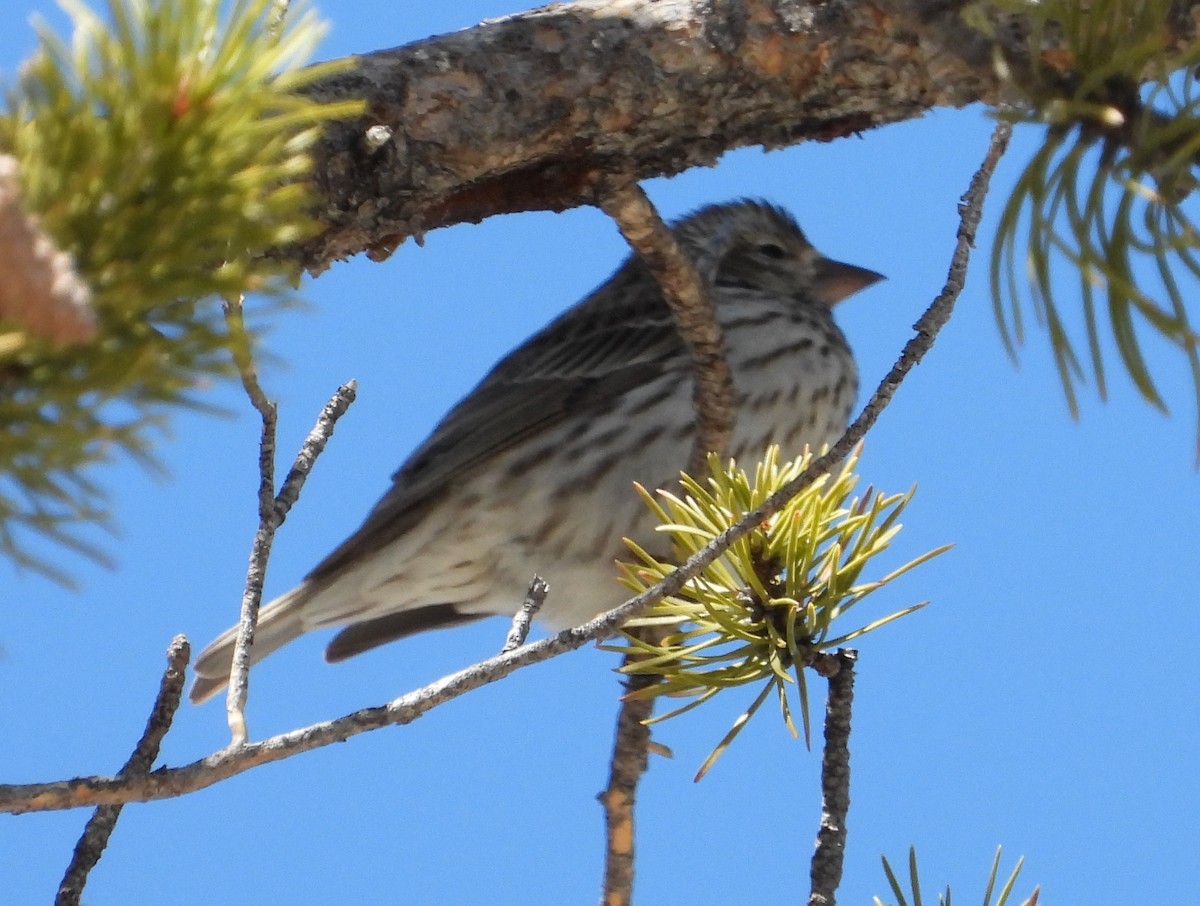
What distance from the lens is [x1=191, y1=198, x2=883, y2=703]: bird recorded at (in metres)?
4.22

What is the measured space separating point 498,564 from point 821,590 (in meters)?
2.13

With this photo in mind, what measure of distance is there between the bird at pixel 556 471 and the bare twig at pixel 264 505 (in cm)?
161

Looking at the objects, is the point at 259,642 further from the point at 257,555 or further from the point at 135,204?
the point at 135,204

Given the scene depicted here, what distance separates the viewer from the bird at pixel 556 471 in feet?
13.9

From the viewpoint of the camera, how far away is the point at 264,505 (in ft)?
8.07

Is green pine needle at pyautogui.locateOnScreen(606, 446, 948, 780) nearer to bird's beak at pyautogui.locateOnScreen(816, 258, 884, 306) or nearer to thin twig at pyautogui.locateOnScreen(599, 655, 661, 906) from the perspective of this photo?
thin twig at pyautogui.locateOnScreen(599, 655, 661, 906)

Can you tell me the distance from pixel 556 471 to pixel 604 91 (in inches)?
70.3

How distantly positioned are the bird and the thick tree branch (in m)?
1.35

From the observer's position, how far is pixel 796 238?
5.27 metres

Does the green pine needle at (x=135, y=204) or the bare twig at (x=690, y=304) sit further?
the bare twig at (x=690, y=304)

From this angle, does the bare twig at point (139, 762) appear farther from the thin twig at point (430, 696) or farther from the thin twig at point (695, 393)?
the thin twig at point (695, 393)

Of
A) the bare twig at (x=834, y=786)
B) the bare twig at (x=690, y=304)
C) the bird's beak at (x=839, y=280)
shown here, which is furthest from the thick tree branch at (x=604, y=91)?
the bird's beak at (x=839, y=280)

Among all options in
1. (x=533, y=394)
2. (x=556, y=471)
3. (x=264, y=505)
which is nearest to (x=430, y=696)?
(x=264, y=505)

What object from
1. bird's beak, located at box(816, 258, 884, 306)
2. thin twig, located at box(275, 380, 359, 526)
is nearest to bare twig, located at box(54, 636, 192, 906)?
thin twig, located at box(275, 380, 359, 526)
